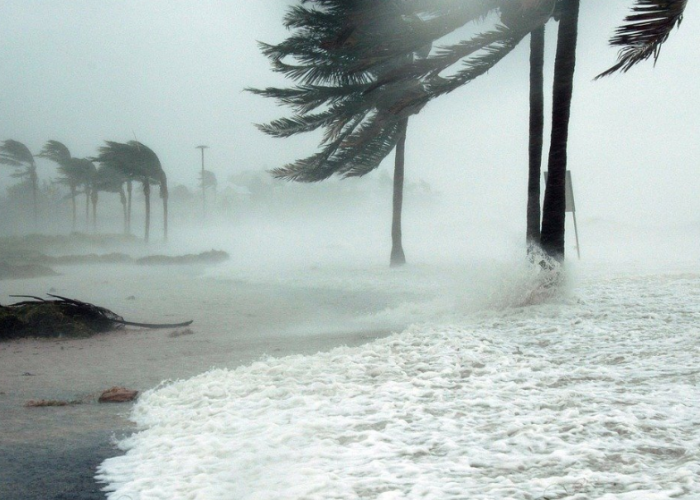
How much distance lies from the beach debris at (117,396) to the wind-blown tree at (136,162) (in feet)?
87.5

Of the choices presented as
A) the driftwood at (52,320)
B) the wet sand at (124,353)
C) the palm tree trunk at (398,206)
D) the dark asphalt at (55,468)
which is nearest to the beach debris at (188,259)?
the wet sand at (124,353)

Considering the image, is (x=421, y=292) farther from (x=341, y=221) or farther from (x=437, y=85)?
(x=341, y=221)

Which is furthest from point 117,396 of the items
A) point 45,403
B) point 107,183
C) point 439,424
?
point 107,183

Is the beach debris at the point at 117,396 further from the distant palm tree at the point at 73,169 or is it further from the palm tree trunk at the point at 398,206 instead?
the distant palm tree at the point at 73,169

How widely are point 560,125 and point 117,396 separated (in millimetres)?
6536

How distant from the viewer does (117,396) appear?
4.34 metres

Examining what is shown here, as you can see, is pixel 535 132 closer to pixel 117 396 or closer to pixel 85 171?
pixel 117 396

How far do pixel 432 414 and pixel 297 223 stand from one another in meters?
49.1

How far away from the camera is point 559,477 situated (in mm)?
2375

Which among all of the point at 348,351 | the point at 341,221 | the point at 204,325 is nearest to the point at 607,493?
the point at 348,351

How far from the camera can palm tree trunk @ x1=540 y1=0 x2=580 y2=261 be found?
8.29 metres

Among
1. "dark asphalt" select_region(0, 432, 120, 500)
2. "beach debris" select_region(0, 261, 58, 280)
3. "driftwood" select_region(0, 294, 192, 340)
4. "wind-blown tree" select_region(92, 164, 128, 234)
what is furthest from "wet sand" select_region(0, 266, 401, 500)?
"wind-blown tree" select_region(92, 164, 128, 234)

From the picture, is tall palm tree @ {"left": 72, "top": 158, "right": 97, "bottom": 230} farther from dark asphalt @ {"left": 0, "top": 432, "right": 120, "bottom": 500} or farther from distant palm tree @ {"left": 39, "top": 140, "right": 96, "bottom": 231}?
dark asphalt @ {"left": 0, "top": 432, "right": 120, "bottom": 500}

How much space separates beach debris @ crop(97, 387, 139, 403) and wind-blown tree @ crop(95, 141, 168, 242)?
26.7m
